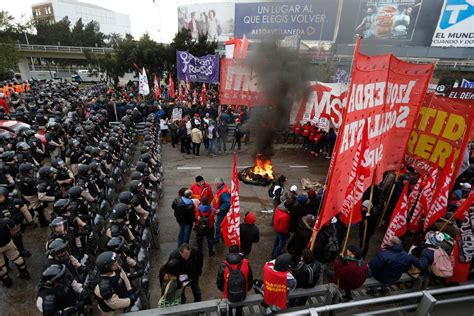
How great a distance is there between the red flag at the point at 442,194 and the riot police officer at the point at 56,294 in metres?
5.92

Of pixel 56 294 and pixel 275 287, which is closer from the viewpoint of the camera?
pixel 56 294

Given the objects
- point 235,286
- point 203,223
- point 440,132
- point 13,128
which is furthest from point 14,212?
point 440,132

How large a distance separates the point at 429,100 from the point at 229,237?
4.99 m

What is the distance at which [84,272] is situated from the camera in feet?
15.8

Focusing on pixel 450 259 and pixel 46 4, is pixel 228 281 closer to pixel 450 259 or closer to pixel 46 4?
pixel 450 259

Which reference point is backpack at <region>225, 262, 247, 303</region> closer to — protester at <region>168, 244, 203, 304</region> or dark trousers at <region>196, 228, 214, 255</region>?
protester at <region>168, 244, 203, 304</region>

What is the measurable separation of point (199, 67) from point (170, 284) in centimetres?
1209

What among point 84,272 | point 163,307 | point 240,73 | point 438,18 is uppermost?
point 438,18

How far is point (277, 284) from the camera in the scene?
3586mm

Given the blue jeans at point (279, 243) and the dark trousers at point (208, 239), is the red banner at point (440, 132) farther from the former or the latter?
the dark trousers at point (208, 239)

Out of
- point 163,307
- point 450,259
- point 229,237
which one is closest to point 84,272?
point 163,307

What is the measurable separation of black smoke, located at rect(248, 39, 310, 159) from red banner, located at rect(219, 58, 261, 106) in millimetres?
551

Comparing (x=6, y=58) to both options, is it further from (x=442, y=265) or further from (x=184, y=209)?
(x=442, y=265)

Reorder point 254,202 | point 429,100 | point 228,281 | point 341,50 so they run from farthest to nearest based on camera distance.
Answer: point 341,50 < point 254,202 < point 429,100 < point 228,281
